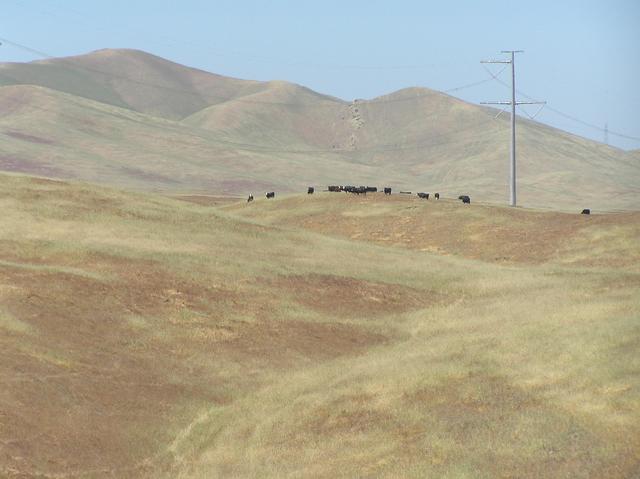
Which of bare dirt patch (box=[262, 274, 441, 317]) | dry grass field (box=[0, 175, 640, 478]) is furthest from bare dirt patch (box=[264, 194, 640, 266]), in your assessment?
bare dirt patch (box=[262, 274, 441, 317])

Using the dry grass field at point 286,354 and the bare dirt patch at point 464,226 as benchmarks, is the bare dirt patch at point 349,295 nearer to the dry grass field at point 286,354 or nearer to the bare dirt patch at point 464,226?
the dry grass field at point 286,354

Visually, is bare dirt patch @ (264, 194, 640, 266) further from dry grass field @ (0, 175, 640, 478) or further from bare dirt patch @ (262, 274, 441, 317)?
bare dirt patch @ (262, 274, 441, 317)

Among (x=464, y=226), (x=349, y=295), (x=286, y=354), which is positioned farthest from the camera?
(x=464, y=226)

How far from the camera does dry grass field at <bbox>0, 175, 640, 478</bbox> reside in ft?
79.3

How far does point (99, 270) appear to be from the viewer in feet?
150

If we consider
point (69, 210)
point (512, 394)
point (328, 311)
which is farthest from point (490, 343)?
point (69, 210)

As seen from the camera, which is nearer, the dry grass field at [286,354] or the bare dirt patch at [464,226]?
the dry grass field at [286,354]

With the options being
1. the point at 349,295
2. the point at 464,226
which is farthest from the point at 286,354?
the point at 464,226

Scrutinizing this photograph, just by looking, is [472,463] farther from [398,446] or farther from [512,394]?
[512,394]

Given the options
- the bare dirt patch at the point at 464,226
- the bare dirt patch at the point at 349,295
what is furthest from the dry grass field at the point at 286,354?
the bare dirt patch at the point at 464,226

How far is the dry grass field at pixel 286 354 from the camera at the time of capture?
79.3 feet

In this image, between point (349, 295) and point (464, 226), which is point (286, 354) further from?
point (464, 226)

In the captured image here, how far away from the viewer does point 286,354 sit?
3834cm

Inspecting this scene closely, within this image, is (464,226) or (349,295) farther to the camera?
(464,226)
